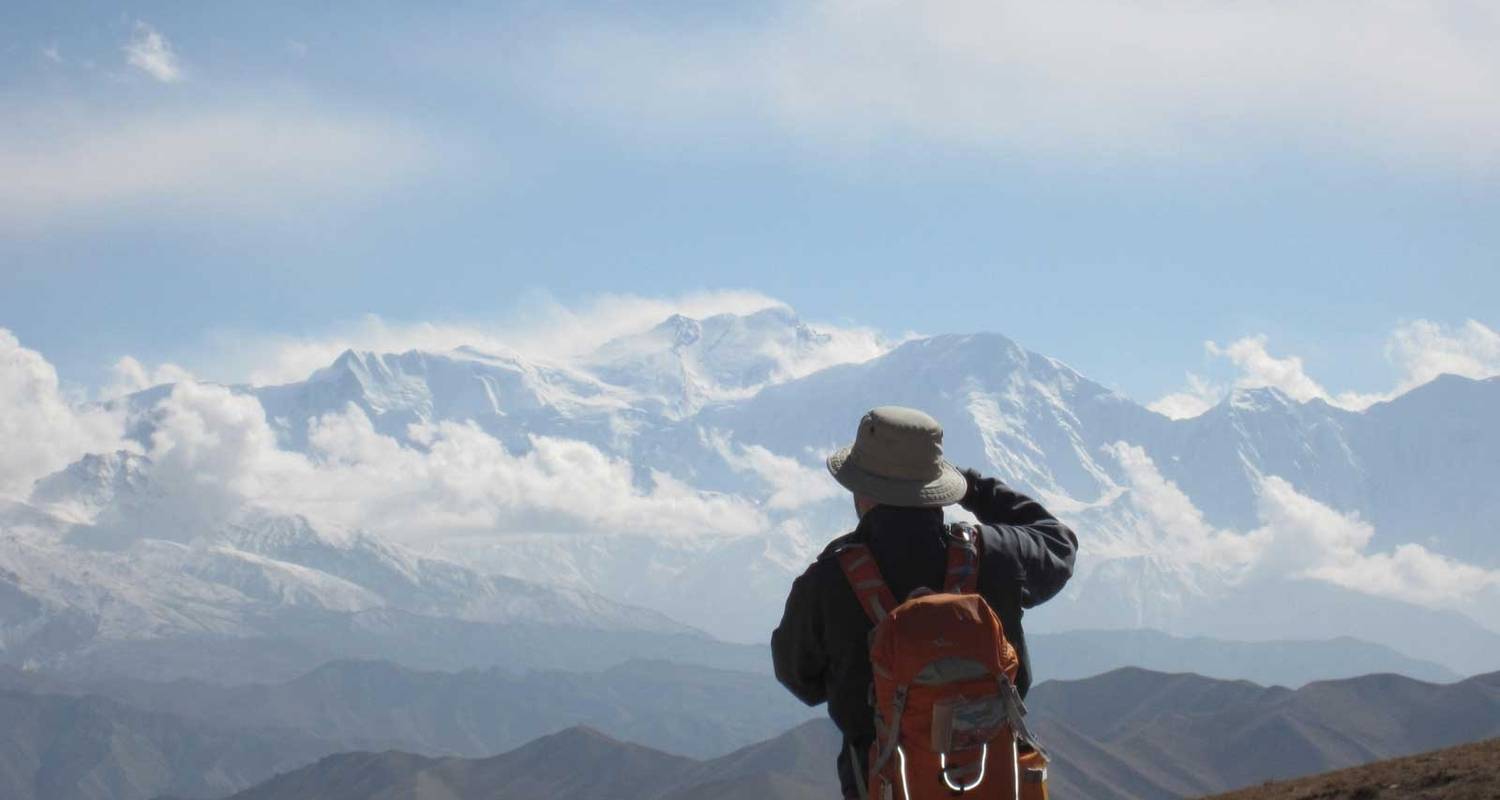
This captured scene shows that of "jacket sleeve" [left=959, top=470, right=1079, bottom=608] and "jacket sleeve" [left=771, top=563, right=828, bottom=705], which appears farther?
"jacket sleeve" [left=959, top=470, right=1079, bottom=608]

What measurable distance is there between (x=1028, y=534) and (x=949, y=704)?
1.35 m

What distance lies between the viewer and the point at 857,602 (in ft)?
26.6

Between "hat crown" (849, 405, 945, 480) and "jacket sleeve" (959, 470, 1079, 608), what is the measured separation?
1.69ft

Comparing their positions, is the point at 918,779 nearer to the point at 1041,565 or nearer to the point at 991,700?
the point at 991,700

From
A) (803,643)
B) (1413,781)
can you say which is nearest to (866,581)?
(803,643)

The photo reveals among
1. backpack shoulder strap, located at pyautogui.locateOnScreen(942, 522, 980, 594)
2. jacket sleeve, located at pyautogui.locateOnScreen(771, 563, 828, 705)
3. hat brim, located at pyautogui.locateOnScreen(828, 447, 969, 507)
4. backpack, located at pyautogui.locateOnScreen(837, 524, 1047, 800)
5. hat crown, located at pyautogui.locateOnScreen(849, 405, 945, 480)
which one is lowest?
backpack, located at pyautogui.locateOnScreen(837, 524, 1047, 800)

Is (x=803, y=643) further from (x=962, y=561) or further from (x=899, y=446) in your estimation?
(x=899, y=446)

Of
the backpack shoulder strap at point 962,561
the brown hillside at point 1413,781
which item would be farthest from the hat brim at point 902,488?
the brown hillside at point 1413,781

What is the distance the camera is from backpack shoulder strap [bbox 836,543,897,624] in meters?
8.00

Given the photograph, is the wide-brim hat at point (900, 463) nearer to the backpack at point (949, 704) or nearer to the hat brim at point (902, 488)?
the hat brim at point (902, 488)

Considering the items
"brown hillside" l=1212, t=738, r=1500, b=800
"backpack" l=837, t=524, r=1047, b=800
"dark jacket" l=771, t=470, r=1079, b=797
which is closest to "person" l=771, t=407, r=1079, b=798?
"dark jacket" l=771, t=470, r=1079, b=797

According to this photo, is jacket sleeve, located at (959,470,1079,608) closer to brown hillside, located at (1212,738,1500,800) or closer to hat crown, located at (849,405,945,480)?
hat crown, located at (849,405,945,480)

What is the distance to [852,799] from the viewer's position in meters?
8.15

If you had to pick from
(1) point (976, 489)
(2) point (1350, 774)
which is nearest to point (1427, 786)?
(2) point (1350, 774)
